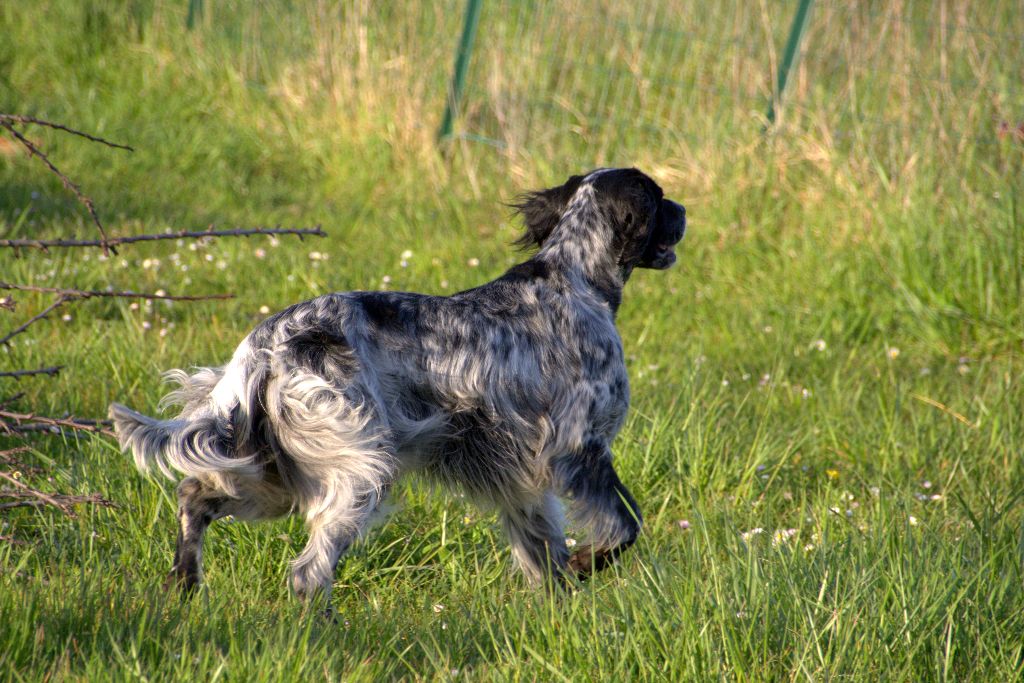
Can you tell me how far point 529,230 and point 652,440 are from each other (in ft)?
2.86

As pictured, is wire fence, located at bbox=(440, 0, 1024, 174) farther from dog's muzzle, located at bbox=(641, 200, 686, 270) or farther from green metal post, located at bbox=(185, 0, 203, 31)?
dog's muzzle, located at bbox=(641, 200, 686, 270)

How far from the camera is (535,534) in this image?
3543 mm

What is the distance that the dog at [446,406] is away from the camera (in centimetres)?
294

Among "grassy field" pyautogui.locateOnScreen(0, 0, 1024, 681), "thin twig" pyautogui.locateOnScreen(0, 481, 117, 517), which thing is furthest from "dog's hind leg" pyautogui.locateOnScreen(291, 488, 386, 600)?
"thin twig" pyautogui.locateOnScreen(0, 481, 117, 517)

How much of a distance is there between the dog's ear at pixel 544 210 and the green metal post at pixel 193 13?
6.93 m

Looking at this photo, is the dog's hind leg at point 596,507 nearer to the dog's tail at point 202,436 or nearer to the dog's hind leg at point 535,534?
the dog's hind leg at point 535,534

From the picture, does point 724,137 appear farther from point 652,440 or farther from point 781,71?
point 652,440

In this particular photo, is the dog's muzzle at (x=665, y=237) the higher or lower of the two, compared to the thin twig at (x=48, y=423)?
higher

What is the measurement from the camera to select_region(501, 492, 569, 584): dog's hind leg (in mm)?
3496

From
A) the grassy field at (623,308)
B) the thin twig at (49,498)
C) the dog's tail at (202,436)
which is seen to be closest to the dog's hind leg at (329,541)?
the grassy field at (623,308)

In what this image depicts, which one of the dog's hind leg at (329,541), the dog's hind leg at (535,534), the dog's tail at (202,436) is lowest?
the dog's hind leg at (535,534)

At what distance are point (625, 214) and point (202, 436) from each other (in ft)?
4.93

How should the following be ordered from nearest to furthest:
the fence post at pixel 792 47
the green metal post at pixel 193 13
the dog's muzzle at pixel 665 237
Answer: the dog's muzzle at pixel 665 237, the fence post at pixel 792 47, the green metal post at pixel 193 13

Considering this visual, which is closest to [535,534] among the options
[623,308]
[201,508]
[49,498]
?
[201,508]
